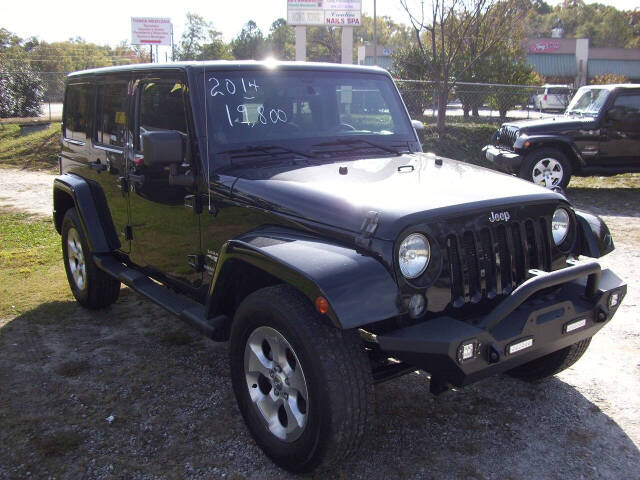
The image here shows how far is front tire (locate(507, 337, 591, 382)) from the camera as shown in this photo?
3770mm

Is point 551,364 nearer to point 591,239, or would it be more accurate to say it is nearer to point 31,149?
point 591,239

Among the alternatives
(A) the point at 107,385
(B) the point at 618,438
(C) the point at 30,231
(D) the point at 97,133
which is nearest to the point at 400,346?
(B) the point at 618,438

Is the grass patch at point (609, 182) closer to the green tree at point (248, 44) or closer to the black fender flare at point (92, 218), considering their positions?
the black fender flare at point (92, 218)

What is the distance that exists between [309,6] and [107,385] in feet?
62.9

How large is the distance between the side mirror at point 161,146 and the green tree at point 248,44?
2214 inches

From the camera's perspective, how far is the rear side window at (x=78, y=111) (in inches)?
203

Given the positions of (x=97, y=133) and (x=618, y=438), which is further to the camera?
(x=97, y=133)

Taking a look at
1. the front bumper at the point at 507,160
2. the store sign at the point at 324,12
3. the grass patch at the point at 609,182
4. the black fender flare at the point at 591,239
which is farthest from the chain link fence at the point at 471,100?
the black fender flare at the point at 591,239

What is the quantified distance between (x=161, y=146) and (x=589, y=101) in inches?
390

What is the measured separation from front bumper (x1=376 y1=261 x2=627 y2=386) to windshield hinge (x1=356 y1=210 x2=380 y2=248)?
1.41 feet

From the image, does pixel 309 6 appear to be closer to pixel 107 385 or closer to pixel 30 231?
pixel 30 231

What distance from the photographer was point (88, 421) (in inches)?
142

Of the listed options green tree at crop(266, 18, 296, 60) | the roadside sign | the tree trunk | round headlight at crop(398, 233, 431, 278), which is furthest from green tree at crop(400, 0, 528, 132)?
green tree at crop(266, 18, 296, 60)

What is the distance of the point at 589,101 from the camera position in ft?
36.8
